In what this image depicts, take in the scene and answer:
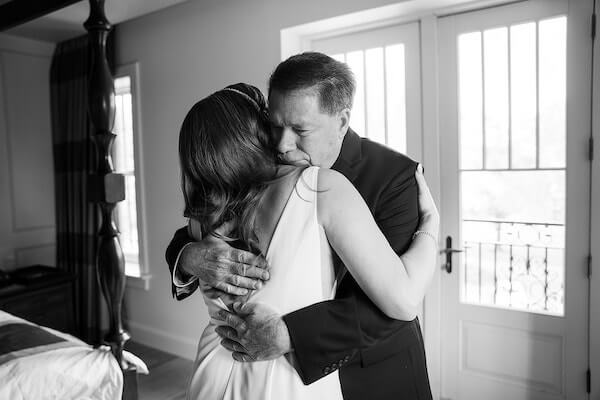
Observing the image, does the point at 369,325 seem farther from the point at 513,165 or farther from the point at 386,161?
the point at 513,165

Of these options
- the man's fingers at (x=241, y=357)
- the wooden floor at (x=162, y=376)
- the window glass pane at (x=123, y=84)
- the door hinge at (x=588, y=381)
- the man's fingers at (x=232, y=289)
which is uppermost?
the window glass pane at (x=123, y=84)

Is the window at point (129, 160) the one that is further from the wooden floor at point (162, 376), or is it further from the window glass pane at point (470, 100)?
the window glass pane at point (470, 100)

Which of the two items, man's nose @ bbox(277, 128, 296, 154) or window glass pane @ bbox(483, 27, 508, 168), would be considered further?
window glass pane @ bbox(483, 27, 508, 168)

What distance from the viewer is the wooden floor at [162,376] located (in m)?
3.23

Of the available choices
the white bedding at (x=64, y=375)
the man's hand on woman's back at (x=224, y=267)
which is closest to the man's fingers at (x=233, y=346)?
the man's hand on woman's back at (x=224, y=267)

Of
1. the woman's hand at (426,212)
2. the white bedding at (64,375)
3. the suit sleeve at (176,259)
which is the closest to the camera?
the woman's hand at (426,212)

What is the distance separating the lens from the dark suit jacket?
0.95m

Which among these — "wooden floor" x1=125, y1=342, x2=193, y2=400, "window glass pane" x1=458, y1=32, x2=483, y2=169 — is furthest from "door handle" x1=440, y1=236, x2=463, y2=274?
"wooden floor" x1=125, y1=342, x2=193, y2=400

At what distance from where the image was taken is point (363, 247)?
2.91ft

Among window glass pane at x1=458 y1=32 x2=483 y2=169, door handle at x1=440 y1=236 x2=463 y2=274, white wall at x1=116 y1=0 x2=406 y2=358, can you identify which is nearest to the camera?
window glass pane at x1=458 y1=32 x2=483 y2=169

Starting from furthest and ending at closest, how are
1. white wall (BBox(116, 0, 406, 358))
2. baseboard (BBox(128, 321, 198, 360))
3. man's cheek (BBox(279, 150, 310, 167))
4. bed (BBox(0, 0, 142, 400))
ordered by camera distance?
baseboard (BBox(128, 321, 198, 360))
white wall (BBox(116, 0, 406, 358))
bed (BBox(0, 0, 142, 400))
man's cheek (BBox(279, 150, 310, 167))

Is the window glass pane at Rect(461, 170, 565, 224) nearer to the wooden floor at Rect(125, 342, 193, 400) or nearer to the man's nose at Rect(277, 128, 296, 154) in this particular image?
the man's nose at Rect(277, 128, 296, 154)

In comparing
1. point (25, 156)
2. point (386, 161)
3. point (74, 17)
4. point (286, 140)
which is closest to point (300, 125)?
point (286, 140)

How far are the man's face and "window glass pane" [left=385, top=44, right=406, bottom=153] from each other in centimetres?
196
